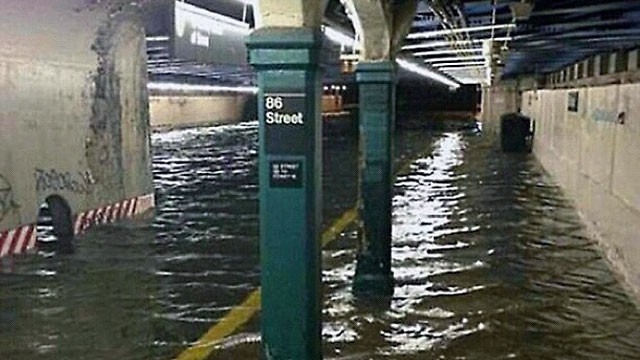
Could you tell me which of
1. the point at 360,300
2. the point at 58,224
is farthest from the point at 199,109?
the point at 360,300

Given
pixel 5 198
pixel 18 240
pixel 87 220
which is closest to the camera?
pixel 5 198

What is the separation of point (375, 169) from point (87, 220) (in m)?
5.13

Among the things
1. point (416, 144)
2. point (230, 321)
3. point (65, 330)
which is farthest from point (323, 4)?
point (416, 144)

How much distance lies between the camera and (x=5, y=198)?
823cm

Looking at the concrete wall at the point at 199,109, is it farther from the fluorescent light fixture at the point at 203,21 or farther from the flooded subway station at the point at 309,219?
the flooded subway station at the point at 309,219

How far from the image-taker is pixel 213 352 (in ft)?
18.0

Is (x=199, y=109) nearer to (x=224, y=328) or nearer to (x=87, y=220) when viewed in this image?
(x=87, y=220)

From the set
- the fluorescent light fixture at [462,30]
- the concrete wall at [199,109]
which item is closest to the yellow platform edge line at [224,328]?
the fluorescent light fixture at [462,30]

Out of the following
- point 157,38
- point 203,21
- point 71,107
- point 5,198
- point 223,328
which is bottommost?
point 223,328

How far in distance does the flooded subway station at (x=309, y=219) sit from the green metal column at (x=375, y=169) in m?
0.02

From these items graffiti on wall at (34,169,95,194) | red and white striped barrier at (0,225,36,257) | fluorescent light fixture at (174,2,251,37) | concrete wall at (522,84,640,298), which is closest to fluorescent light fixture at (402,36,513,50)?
concrete wall at (522,84,640,298)

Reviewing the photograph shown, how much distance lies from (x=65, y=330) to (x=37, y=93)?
12.9ft

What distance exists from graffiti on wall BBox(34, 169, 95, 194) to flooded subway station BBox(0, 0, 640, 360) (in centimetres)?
3

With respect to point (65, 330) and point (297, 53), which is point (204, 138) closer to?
point (65, 330)
